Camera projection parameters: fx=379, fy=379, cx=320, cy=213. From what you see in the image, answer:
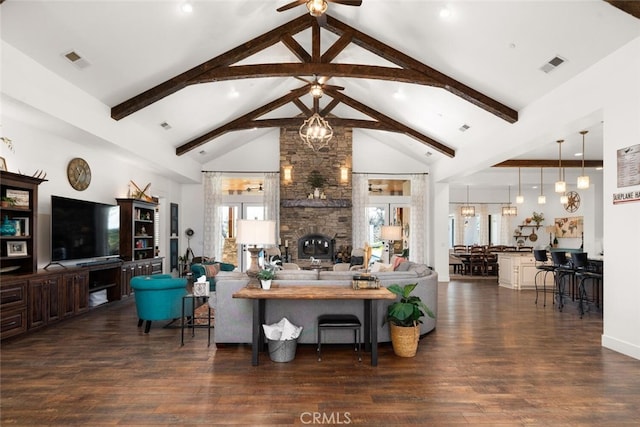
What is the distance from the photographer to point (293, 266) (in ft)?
25.4

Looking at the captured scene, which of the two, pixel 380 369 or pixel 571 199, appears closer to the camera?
pixel 380 369

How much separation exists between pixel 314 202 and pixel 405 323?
6.91 meters

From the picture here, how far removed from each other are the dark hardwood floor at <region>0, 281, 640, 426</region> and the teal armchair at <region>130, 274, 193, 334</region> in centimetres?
24

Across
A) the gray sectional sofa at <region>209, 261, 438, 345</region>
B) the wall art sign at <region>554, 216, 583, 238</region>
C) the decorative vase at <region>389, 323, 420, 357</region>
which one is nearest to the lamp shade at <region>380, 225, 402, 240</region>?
the gray sectional sofa at <region>209, 261, 438, 345</region>

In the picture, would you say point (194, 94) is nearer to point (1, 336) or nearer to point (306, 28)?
point (306, 28)

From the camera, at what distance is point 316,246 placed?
1094cm

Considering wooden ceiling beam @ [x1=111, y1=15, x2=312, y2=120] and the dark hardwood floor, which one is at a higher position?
wooden ceiling beam @ [x1=111, y1=15, x2=312, y2=120]

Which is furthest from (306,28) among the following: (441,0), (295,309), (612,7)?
(295,309)

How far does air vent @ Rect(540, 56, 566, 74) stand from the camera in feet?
15.4

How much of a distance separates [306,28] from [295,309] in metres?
4.46

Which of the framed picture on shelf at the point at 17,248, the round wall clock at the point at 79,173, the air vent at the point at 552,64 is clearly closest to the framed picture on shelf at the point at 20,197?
the framed picture on shelf at the point at 17,248

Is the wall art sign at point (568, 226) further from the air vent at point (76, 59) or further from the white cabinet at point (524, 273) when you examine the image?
the air vent at point (76, 59)

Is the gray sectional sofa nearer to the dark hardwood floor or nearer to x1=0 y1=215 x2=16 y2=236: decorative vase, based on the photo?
the dark hardwood floor

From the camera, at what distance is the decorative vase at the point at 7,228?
4645mm
